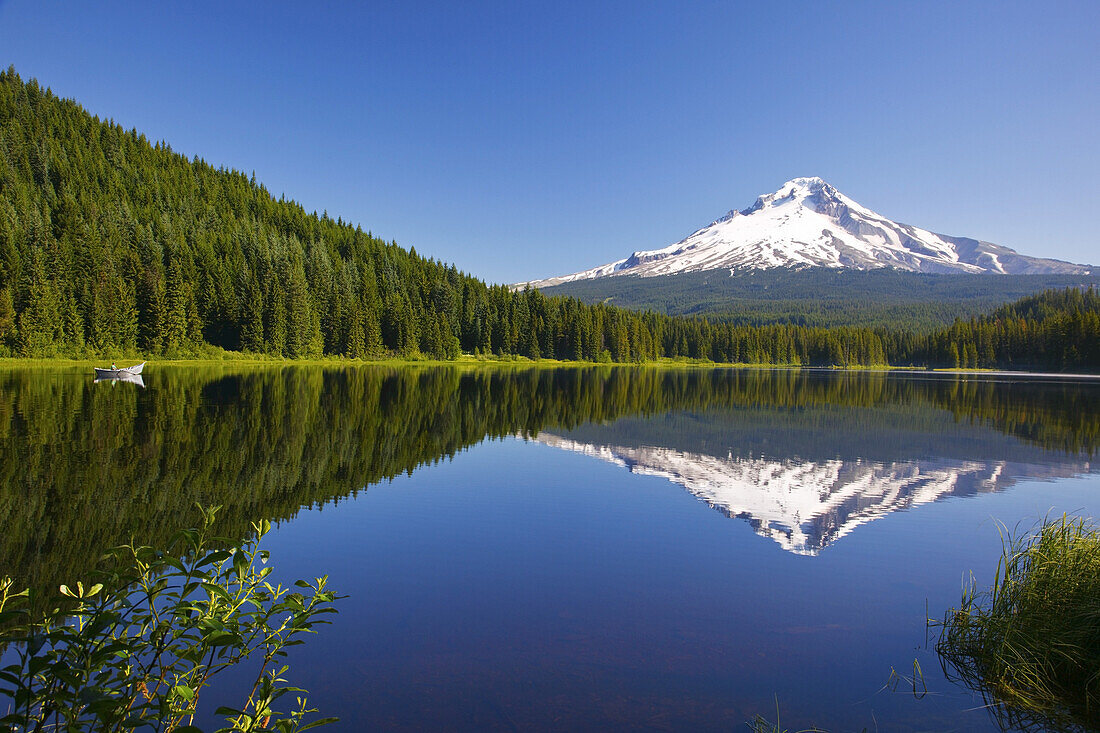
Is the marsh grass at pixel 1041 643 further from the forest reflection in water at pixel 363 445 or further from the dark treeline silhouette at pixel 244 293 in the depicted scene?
the dark treeline silhouette at pixel 244 293

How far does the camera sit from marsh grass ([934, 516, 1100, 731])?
286 inches

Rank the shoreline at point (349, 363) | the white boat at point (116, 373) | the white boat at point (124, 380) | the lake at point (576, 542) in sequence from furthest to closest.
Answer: the shoreline at point (349, 363) → the white boat at point (116, 373) → the white boat at point (124, 380) → the lake at point (576, 542)

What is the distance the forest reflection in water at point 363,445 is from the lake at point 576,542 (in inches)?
6.4

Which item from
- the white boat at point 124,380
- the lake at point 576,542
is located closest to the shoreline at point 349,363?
the white boat at point 124,380

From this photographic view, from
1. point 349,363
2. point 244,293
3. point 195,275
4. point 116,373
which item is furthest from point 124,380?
point 349,363

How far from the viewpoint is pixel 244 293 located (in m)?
99.6

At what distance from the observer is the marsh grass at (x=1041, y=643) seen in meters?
7.25

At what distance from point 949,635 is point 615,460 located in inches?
600

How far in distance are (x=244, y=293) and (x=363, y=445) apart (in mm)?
88923

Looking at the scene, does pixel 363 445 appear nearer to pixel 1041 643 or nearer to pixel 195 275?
pixel 1041 643

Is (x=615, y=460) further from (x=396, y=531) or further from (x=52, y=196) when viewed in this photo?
(x=52, y=196)

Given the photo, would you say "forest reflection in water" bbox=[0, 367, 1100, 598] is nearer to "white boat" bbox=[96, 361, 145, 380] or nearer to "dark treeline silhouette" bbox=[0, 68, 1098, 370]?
"white boat" bbox=[96, 361, 145, 380]

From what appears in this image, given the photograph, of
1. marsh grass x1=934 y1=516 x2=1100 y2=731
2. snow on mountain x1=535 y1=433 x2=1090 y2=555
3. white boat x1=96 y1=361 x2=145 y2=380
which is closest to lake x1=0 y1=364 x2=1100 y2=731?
snow on mountain x1=535 y1=433 x2=1090 y2=555

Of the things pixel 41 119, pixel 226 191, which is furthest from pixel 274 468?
pixel 41 119
